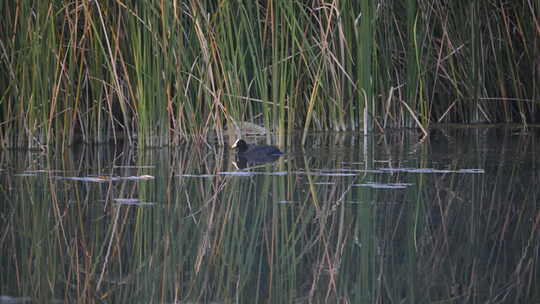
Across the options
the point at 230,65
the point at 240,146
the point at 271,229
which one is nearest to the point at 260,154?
the point at 240,146

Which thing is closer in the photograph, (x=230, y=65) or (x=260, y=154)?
(x=260, y=154)

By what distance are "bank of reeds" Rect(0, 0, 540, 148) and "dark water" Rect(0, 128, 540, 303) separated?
0.61m

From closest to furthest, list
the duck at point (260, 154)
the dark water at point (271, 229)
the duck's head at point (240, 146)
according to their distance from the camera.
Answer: the dark water at point (271, 229), the duck at point (260, 154), the duck's head at point (240, 146)

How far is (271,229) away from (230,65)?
→ 3.27 meters

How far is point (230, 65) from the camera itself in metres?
6.79

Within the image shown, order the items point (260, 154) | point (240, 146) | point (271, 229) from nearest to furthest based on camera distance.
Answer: point (271, 229) → point (260, 154) → point (240, 146)

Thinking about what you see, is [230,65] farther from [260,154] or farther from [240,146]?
[260,154]

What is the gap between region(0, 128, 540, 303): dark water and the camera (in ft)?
9.05

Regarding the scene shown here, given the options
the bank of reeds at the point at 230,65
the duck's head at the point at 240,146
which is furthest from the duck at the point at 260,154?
the bank of reeds at the point at 230,65

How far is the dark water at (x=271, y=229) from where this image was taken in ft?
9.05

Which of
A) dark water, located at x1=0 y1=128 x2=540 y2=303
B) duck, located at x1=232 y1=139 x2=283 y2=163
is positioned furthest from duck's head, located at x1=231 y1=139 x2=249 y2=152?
dark water, located at x1=0 y1=128 x2=540 y2=303

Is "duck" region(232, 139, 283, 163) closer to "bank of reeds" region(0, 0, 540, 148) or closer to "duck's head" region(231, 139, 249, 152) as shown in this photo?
"duck's head" region(231, 139, 249, 152)

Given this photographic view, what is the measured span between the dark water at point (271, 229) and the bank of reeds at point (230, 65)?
0.61m

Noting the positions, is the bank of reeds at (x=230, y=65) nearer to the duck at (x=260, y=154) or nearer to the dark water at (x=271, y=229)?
the duck at (x=260, y=154)
